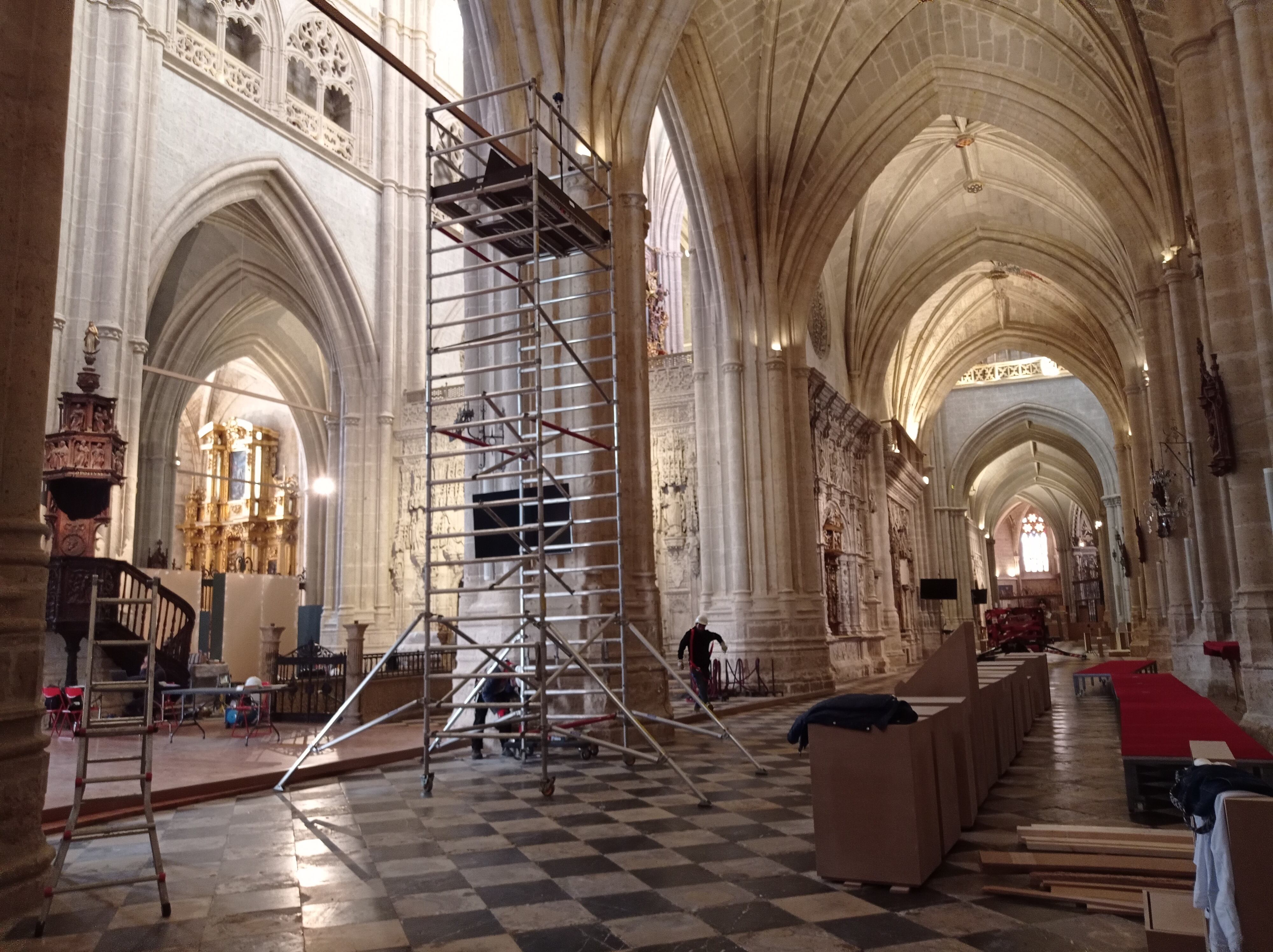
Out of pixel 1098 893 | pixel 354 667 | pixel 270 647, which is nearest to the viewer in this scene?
pixel 1098 893

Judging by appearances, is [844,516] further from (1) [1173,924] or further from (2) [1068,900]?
(1) [1173,924]

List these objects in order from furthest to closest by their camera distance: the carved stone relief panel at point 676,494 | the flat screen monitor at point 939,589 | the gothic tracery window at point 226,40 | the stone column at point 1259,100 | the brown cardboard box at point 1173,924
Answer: the flat screen monitor at point 939,589, the gothic tracery window at point 226,40, the carved stone relief panel at point 676,494, the stone column at point 1259,100, the brown cardboard box at point 1173,924

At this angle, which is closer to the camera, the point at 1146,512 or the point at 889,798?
the point at 889,798

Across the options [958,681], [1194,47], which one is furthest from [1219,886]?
[1194,47]

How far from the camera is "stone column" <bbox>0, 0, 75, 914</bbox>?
358 cm

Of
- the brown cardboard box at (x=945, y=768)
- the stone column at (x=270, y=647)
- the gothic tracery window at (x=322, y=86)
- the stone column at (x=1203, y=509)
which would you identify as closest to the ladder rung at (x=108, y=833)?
the brown cardboard box at (x=945, y=768)

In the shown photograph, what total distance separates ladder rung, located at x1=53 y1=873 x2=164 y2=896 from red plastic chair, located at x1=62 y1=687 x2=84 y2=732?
5374mm

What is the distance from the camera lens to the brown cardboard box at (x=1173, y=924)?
277 centimetres

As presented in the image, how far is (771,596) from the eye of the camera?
15664 millimetres

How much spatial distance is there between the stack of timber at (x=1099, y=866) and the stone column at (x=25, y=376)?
11.9 feet

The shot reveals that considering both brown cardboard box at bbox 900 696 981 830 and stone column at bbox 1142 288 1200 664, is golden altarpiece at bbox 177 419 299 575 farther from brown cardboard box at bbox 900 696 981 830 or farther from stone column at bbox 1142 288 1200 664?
brown cardboard box at bbox 900 696 981 830

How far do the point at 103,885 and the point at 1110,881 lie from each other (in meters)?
3.72

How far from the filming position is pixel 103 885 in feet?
11.6

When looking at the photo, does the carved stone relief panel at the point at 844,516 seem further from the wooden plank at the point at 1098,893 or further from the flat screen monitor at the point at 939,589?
the wooden plank at the point at 1098,893
